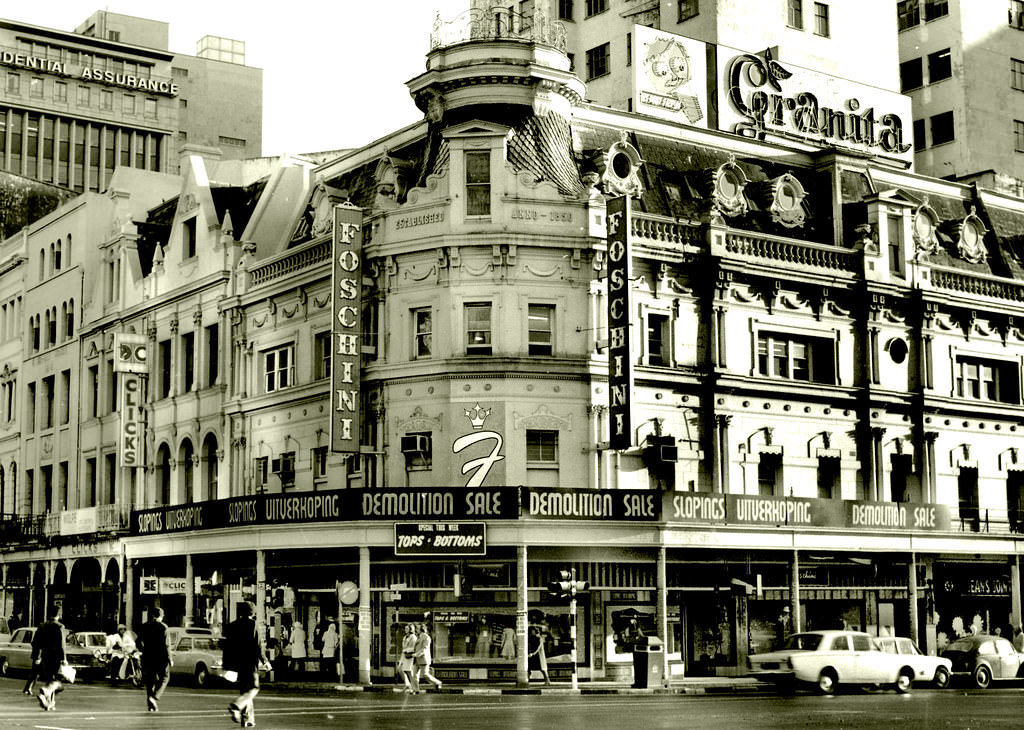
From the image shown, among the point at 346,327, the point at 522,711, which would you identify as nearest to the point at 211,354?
the point at 346,327

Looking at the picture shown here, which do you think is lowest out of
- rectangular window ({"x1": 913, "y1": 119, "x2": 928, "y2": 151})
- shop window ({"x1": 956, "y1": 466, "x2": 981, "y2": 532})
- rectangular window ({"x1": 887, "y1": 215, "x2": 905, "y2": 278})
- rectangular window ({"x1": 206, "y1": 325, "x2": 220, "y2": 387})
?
shop window ({"x1": 956, "y1": 466, "x2": 981, "y2": 532})

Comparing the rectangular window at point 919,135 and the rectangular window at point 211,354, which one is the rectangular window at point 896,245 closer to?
the rectangular window at point 919,135

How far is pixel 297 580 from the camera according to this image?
43.4 meters

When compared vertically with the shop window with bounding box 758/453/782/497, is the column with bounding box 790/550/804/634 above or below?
below

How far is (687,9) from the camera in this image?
5691 cm

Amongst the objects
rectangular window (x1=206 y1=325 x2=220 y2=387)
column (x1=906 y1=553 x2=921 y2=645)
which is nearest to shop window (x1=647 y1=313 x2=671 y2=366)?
column (x1=906 y1=553 x2=921 y2=645)

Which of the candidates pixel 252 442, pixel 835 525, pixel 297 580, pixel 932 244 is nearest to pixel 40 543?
pixel 252 442

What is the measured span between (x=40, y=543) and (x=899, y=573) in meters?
31.7

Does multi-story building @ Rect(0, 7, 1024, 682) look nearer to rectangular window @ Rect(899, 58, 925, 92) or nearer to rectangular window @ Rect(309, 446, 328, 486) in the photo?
rectangular window @ Rect(309, 446, 328, 486)

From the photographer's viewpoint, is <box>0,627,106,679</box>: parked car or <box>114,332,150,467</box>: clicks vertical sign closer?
<box>0,627,106,679</box>: parked car

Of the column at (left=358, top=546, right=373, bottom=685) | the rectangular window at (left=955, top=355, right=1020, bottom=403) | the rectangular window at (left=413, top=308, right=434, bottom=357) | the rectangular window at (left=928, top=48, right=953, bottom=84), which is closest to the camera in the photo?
the column at (left=358, top=546, right=373, bottom=685)

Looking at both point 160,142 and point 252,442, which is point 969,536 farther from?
point 160,142

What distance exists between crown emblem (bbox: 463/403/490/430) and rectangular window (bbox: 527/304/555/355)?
7.11 ft

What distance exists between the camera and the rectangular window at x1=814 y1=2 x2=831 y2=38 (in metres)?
58.2
